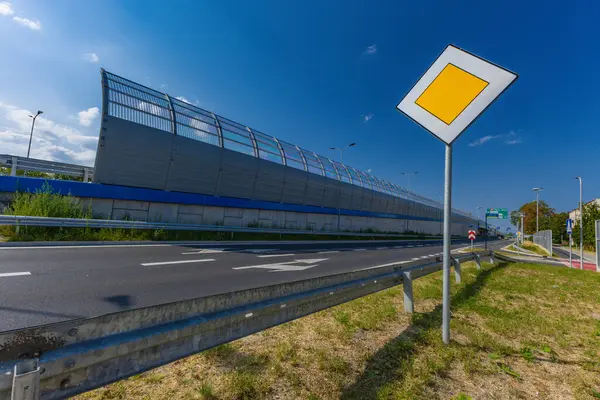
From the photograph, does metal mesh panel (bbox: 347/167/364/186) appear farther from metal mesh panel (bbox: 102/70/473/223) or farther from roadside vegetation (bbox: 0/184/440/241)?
roadside vegetation (bbox: 0/184/440/241)

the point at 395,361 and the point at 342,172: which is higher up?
the point at 342,172

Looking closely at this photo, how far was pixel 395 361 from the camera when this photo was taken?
8.54ft

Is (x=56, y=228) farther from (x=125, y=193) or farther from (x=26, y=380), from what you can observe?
(x=26, y=380)

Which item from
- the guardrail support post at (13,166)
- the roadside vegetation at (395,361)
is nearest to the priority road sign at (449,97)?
the roadside vegetation at (395,361)

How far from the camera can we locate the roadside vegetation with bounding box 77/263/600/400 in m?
2.11

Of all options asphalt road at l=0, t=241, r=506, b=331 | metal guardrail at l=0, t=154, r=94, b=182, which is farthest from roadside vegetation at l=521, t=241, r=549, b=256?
metal guardrail at l=0, t=154, r=94, b=182

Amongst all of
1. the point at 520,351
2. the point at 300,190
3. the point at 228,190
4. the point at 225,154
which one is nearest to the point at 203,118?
the point at 225,154

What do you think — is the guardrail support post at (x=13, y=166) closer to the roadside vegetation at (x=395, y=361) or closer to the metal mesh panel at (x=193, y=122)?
the metal mesh panel at (x=193, y=122)

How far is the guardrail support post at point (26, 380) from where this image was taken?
0.91 meters

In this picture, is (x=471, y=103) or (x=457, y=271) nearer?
(x=471, y=103)

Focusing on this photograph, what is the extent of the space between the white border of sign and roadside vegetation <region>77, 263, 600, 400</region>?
2.36 metres

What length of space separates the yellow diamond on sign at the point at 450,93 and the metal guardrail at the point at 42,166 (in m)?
18.6

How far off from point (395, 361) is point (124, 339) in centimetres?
234

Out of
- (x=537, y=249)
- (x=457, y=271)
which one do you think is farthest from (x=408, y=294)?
(x=537, y=249)
